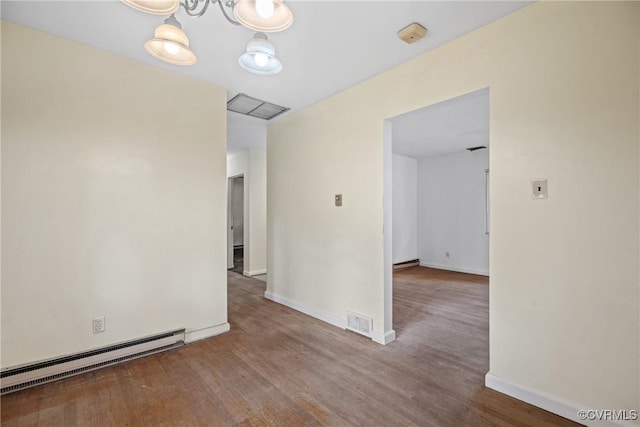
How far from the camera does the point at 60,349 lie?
7.15ft

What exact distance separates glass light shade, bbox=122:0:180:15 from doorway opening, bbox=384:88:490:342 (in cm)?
311

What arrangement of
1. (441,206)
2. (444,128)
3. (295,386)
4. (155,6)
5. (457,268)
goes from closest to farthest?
A: (155,6) < (295,386) < (444,128) < (457,268) < (441,206)

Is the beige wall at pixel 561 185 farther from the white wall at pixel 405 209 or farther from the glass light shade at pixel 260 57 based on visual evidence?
the white wall at pixel 405 209

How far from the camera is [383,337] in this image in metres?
2.70

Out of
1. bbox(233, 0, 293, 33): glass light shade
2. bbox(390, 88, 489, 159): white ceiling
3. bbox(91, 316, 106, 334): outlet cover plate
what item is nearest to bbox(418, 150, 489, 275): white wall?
bbox(390, 88, 489, 159): white ceiling

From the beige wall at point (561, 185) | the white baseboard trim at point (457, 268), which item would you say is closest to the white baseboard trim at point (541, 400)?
the beige wall at point (561, 185)

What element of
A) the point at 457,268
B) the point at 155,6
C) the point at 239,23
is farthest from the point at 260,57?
the point at 457,268

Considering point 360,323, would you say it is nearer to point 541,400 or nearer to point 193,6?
point 541,400

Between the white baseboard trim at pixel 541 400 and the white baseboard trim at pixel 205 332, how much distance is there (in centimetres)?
241

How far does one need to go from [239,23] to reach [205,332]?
272 cm

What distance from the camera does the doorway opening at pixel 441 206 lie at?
4.12m

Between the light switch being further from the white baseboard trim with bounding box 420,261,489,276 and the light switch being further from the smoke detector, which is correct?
the white baseboard trim with bounding box 420,261,489,276

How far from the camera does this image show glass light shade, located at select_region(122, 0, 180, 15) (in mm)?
1289

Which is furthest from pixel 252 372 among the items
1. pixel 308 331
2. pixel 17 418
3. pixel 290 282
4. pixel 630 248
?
pixel 630 248
